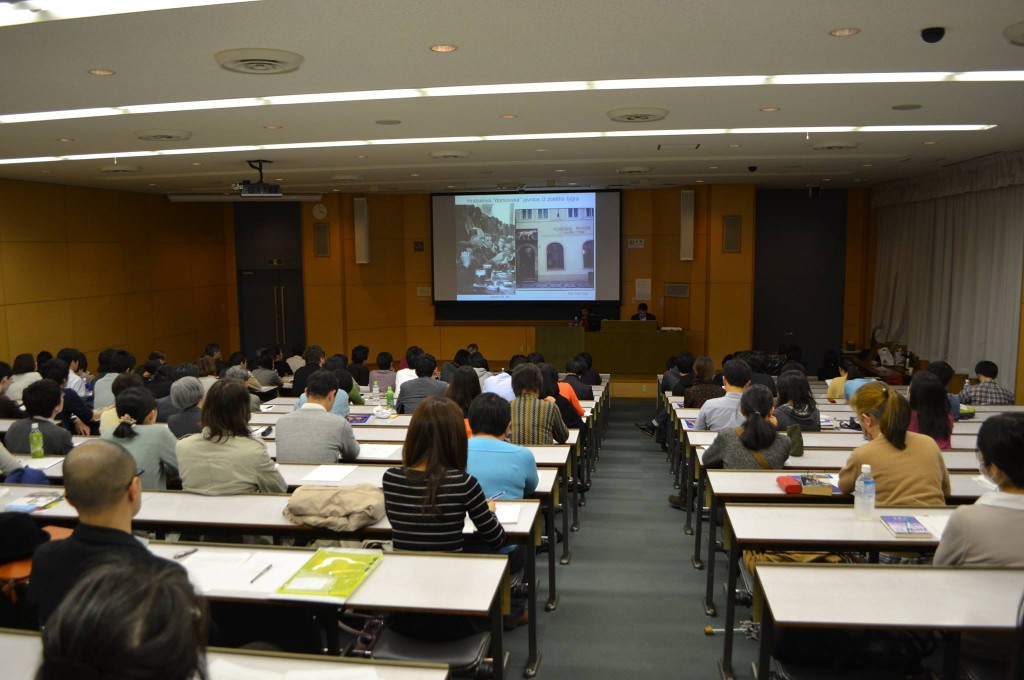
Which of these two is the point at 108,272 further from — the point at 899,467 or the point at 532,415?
the point at 899,467

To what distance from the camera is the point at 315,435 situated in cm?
457

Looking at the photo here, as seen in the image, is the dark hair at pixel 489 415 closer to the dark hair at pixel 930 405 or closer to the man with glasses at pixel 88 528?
the man with glasses at pixel 88 528

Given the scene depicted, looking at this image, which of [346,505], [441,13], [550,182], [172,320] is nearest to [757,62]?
[441,13]

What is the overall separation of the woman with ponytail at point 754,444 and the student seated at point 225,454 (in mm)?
2617

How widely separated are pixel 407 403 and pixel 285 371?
4.81m

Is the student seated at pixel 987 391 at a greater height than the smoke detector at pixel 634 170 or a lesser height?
lesser

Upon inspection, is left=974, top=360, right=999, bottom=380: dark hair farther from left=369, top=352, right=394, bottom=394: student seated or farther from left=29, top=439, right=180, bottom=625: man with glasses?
left=29, top=439, right=180, bottom=625: man with glasses

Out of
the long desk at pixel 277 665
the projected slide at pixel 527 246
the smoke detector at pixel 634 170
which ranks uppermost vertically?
the smoke detector at pixel 634 170

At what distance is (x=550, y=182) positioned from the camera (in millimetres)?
12023

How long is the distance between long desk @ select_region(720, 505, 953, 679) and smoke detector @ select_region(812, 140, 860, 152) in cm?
517

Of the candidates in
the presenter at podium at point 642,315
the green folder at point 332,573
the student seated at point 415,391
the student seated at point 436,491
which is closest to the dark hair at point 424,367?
the student seated at point 415,391

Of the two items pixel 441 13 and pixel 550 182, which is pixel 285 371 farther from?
pixel 441 13

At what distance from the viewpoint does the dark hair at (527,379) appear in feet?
16.9

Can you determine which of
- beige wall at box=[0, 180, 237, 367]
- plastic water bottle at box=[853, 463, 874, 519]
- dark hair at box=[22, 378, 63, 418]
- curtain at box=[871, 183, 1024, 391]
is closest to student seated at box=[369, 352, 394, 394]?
dark hair at box=[22, 378, 63, 418]
